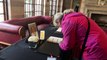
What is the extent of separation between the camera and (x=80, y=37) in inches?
58.5

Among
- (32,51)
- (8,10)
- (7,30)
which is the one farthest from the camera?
(8,10)

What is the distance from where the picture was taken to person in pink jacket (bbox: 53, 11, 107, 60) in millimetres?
1415

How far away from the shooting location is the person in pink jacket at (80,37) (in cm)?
Answer: 142

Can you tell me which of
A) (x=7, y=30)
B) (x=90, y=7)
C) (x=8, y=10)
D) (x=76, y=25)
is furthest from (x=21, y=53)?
(x=90, y=7)

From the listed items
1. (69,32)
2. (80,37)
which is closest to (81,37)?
(80,37)

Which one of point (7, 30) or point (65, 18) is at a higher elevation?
Answer: point (65, 18)

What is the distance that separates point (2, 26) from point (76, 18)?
204cm

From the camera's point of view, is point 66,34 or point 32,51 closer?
point 66,34

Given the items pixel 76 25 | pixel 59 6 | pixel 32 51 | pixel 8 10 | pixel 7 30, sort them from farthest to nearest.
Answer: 1. pixel 59 6
2. pixel 8 10
3. pixel 7 30
4. pixel 32 51
5. pixel 76 25

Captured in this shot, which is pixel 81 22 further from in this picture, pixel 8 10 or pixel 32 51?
pixel 8 10

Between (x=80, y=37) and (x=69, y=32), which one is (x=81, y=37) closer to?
(x=80, y=37)

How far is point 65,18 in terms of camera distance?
146 centimetres

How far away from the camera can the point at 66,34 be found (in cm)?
142

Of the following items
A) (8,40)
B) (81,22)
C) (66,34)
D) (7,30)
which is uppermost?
(81,22)
